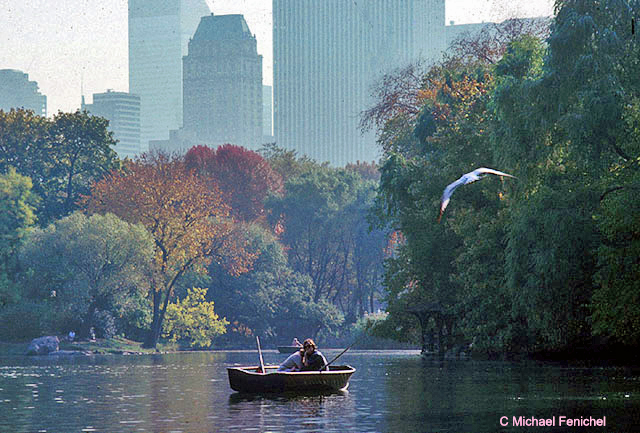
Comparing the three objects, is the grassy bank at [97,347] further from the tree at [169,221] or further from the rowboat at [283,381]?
the rowboat at [283,381]

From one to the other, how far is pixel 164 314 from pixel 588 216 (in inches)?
2063

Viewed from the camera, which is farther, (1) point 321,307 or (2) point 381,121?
(1) point 321,307

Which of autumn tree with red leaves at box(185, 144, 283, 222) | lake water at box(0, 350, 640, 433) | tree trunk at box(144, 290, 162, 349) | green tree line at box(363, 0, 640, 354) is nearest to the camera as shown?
lake water at box(0, 350, 640, 433)

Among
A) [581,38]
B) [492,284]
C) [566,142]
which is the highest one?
[581,38]

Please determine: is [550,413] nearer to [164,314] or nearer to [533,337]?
[533,337]

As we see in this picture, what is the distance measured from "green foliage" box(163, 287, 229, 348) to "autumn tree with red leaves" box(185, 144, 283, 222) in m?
23.0

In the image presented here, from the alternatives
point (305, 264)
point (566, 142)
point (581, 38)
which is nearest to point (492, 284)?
point (566, 142)

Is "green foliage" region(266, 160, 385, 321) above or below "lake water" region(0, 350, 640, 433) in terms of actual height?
above

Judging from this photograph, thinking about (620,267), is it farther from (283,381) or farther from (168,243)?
A: (168,243)

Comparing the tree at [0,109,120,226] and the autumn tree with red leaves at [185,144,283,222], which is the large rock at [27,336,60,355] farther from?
the autumn tree with red leaves at [185,144,283,222]

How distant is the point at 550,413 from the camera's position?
80.5 ft

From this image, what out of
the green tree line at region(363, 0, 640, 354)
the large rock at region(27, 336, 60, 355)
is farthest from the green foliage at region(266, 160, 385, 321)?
the green tree line at region(363, 0, 640, 354)

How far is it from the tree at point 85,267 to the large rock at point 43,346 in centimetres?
401

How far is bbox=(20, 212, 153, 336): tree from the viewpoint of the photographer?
8075 cm
